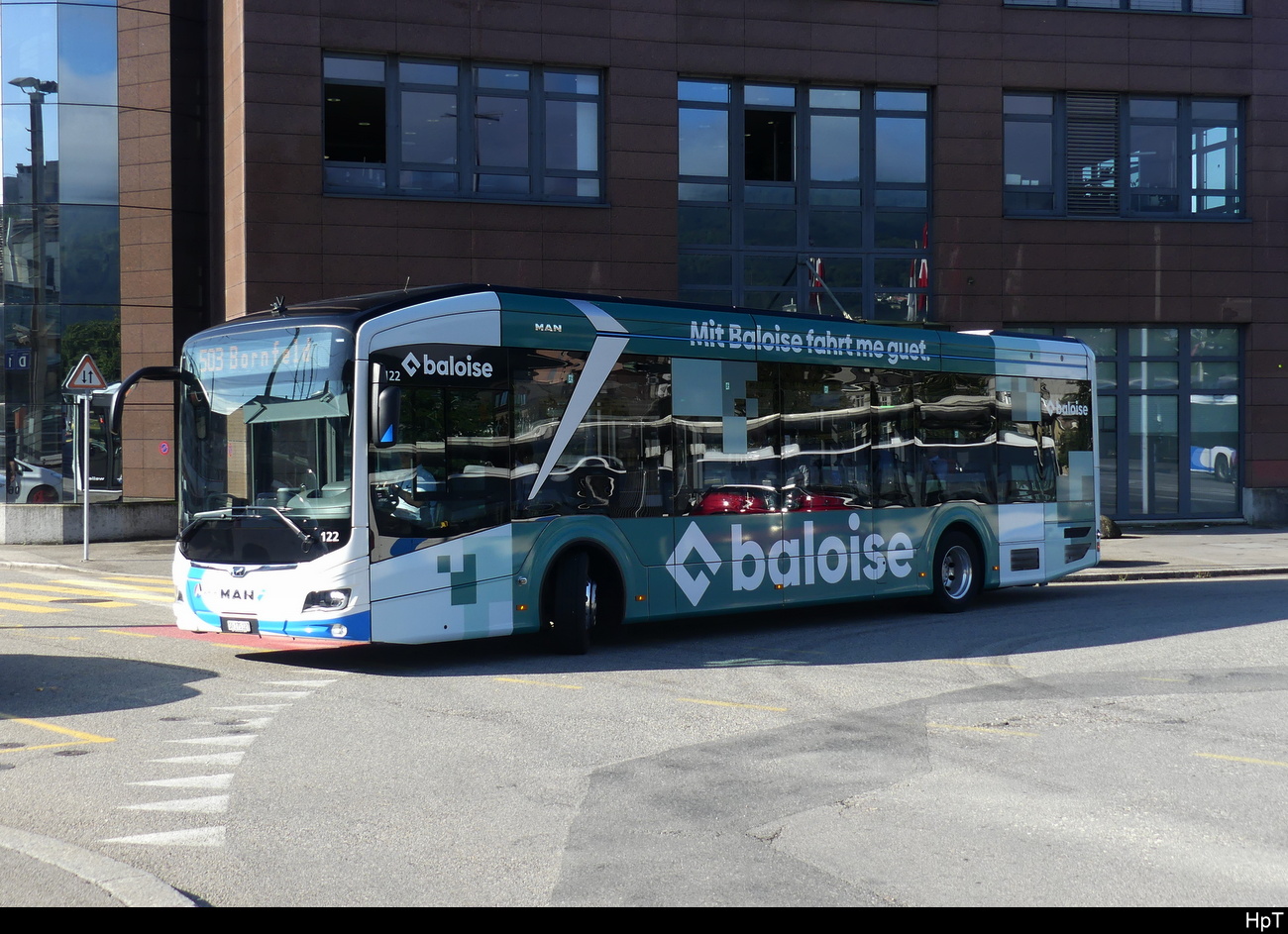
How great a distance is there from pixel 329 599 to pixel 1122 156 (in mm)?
23373

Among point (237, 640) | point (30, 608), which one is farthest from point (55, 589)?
point (237, 640)

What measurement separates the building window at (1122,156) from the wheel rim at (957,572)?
14101 millimetres

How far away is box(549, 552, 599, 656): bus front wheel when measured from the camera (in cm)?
1166

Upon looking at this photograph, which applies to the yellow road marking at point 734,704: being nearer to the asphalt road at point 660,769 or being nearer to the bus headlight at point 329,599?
the asphalt road at point 660,769

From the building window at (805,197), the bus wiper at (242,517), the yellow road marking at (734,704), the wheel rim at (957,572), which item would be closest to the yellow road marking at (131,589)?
the bus wiper at (242,517)

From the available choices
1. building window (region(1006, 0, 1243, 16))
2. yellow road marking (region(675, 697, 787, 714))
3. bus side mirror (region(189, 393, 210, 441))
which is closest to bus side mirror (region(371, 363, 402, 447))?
bus side mirror (region(189, 393, 210, 441))

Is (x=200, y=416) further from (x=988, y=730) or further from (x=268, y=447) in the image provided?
(x=988, y=730)

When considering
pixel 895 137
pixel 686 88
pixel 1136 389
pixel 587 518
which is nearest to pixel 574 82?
pixel 686 88

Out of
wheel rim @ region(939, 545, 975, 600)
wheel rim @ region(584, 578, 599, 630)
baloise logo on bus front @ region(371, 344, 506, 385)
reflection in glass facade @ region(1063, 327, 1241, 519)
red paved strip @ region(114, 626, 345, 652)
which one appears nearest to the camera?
baloise logo on bus front @ region(371, 344, 506, 385)

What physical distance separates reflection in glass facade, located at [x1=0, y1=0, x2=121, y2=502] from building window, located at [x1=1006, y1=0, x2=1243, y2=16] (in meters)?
19.1

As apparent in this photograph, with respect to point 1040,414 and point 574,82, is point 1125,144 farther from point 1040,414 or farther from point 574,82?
point 1040,414

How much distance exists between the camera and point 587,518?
38.7ft

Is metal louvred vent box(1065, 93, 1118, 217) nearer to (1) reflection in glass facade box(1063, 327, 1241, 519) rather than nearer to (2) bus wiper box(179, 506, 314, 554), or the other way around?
(1) reflection in glass facade box(1063, 327, 1241, 519)

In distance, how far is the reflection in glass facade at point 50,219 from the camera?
25234 mm
